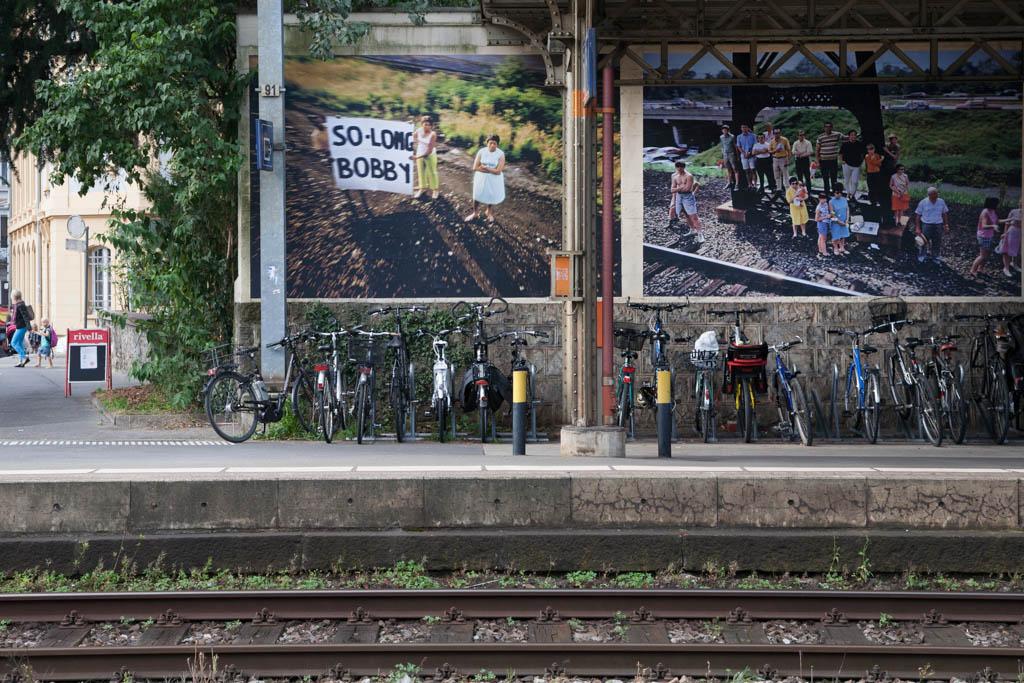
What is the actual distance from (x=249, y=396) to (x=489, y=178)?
4.06m

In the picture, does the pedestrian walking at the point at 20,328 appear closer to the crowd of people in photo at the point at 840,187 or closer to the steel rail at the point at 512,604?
the crowd of people in photo at the point at 840,187

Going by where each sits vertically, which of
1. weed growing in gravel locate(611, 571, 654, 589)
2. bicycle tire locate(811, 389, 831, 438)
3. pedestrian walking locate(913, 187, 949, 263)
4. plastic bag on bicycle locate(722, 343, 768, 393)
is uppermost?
pedestrian walking locate(913, 187, 949, 263)

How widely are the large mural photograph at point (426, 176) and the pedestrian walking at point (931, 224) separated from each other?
176 inches

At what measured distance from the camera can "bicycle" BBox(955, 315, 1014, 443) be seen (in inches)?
595

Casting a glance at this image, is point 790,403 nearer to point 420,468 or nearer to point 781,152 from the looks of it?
point 781,152

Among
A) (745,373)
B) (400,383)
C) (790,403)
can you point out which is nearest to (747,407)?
(745,373)

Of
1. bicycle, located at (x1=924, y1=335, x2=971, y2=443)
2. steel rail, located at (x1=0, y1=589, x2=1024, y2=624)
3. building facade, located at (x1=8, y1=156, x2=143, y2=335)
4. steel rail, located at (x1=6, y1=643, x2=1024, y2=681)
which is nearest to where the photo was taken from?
steel rail, located at (x1=6, y1=643, x2=1024, y2=681)

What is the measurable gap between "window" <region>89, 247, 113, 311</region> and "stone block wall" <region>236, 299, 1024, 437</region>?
29909 mm

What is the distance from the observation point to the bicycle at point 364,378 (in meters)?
14.8

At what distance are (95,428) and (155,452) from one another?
3.89 meters

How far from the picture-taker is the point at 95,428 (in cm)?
1709

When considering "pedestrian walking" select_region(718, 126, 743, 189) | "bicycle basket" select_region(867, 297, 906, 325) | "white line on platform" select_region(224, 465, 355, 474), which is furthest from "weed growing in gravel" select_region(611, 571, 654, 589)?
"pedestrian walking" select_region(718, 126, 743, 189)

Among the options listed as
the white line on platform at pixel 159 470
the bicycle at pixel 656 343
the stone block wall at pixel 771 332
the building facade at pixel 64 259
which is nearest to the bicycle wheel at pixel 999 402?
the stone block wall at pixel 771 332

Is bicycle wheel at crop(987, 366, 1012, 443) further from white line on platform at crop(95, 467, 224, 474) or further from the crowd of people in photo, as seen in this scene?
white line on platform at crop(95, 467, 224, 474)
